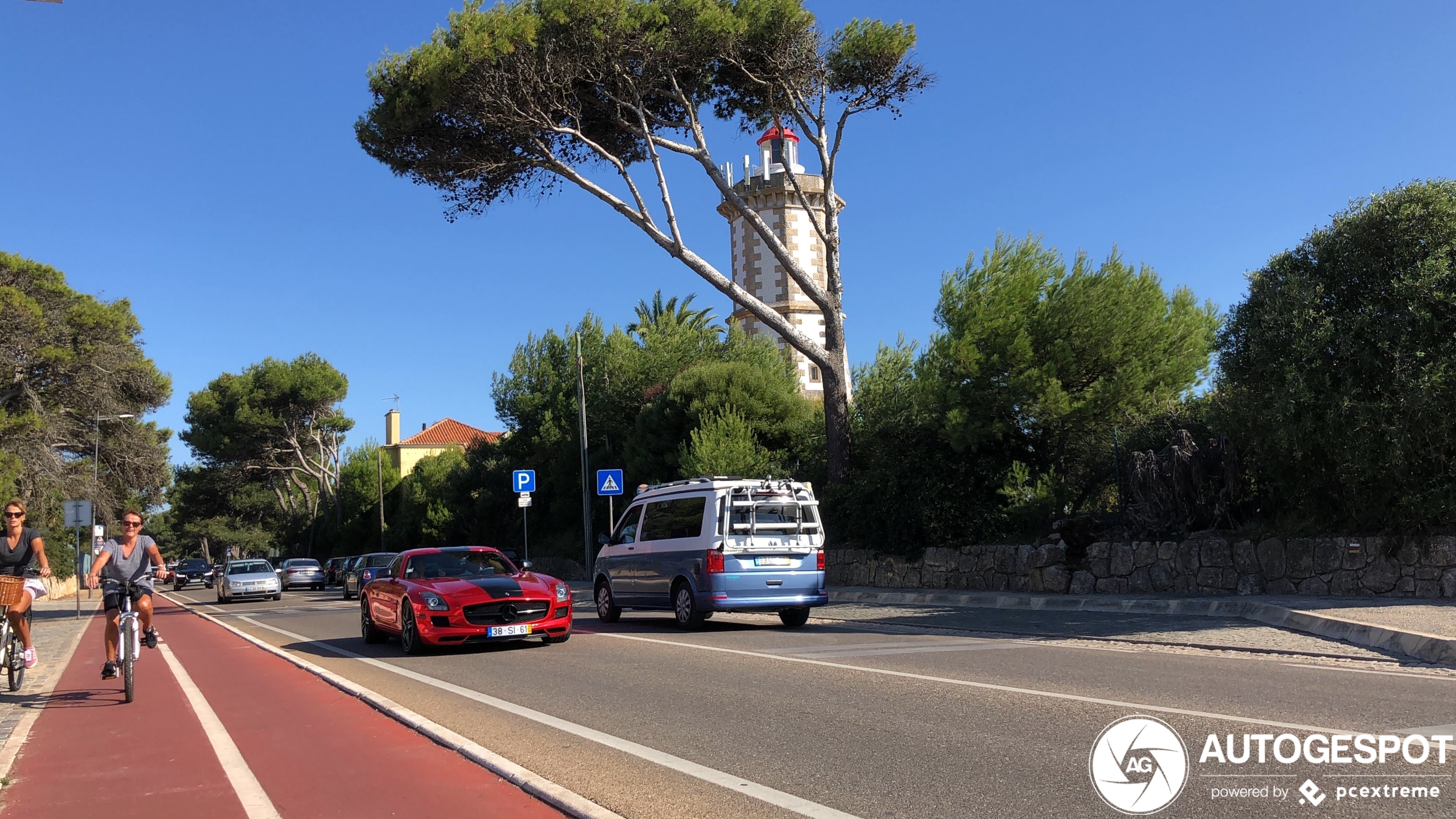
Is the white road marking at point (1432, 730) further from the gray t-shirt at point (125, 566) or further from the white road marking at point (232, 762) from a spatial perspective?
the gray t-shirt at point (125, 566)

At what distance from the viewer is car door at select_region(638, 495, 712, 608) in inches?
606

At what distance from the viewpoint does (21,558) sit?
1010 centimetres

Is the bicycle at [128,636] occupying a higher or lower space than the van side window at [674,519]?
lower

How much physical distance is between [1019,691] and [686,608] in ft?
25.3

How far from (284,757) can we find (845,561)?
17.6m

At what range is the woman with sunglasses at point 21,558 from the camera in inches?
396

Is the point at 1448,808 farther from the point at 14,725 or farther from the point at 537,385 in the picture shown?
the point at 537,385

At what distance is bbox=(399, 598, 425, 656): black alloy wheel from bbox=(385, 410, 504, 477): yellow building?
73.9m

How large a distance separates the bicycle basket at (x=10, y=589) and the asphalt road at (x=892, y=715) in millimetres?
3230

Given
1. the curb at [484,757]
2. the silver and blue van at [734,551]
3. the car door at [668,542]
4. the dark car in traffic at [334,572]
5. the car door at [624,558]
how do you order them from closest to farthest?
the curb at [484,757]
the silver and blue van at [734,551]
the car door at [668,542]
the car door at [624,558]
the dark car in traffic at [334,572]

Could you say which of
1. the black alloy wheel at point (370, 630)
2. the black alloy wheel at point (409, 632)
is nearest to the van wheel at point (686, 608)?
the black alloy wheel at point (409, 632)

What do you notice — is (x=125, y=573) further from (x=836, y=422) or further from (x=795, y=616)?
(x=836, y=422)

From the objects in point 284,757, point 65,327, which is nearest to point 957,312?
point 284,757

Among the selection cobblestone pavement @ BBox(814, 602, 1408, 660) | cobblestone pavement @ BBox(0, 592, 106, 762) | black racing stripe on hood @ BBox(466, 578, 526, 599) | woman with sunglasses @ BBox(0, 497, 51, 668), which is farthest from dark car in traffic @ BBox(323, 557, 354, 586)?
woman with sunglasses @ BBox(0, 497, 51, 668)
